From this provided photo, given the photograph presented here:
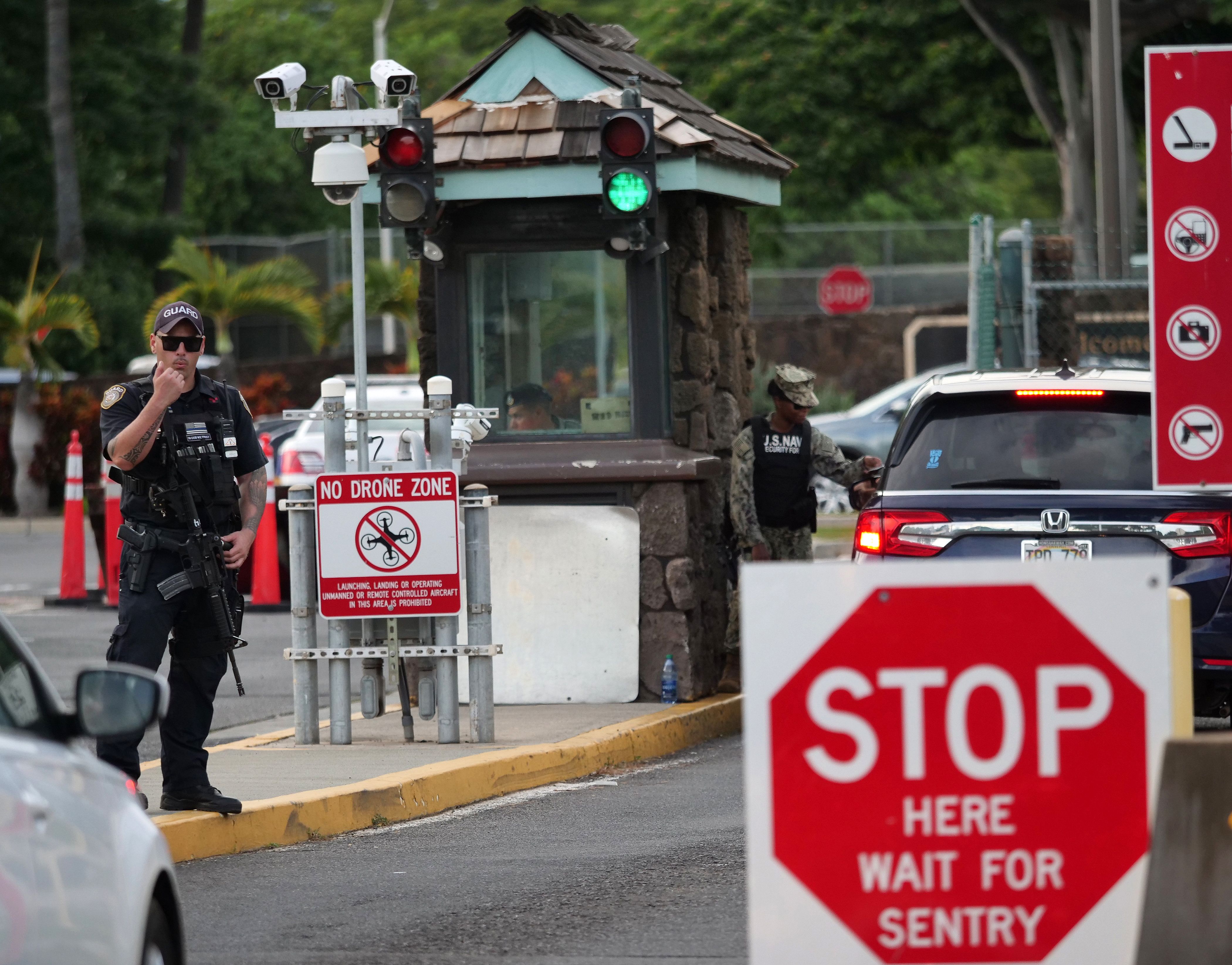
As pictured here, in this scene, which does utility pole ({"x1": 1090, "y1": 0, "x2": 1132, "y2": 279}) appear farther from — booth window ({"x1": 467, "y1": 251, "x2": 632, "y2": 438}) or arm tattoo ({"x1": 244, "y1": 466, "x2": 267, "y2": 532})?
arm tattoo ({"x1": 244, "y1": 466, "x2": 267, "y2": 532})

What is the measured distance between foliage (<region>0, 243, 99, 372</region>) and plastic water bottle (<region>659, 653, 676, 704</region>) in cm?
1826

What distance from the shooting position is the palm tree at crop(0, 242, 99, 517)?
2700 centimetres

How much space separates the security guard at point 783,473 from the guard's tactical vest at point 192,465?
4.26 meters

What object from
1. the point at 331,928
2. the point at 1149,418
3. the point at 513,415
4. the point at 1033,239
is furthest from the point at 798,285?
the point at 331,928

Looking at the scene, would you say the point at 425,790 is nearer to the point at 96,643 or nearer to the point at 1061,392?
the point at 1061,392

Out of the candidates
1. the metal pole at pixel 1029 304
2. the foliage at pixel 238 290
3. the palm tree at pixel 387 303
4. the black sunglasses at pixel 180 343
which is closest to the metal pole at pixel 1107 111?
the metal pole at pixel 1029 304

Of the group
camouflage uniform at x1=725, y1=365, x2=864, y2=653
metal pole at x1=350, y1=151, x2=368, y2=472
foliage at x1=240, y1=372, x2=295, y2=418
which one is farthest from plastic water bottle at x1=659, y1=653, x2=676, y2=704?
foliage at x1=240, y1=372, x2=295, y2=418

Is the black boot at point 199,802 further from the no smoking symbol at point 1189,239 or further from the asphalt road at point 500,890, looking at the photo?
the no smoking symbol at point 1189,239

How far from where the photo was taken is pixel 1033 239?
14.5 metres

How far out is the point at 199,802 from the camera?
732 centimetres

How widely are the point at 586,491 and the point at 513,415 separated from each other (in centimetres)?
68

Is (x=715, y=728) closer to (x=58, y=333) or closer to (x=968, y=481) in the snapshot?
(x=968, y=481)

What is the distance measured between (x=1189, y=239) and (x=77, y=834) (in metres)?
4.26

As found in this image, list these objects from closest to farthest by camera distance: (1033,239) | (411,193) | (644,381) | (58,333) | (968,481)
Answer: (968,481) → (411,193) → (644,381) → (1033,239) → (58,333)
